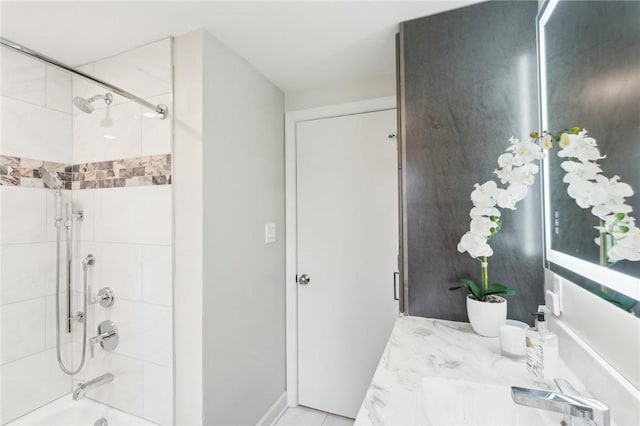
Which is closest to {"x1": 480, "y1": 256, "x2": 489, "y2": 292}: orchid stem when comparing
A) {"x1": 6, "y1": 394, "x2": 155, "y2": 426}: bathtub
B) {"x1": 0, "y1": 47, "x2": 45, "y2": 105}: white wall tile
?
{"x1": 6, "y1": 394, "x2": 155, "y2": 426}: bathtub

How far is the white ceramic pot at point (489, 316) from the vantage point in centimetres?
105

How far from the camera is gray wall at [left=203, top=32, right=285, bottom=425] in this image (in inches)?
55.1

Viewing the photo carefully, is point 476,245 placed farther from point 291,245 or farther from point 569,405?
point 291,245

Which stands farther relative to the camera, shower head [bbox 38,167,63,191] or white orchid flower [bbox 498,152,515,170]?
shower head [bbox 38,167,63,191]

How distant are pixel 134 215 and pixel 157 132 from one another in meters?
0.45

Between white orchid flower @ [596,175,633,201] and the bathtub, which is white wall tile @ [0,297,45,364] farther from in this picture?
white orchid flower @ [596,175,633,201]

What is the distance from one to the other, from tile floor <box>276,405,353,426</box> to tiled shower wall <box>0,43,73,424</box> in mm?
1345

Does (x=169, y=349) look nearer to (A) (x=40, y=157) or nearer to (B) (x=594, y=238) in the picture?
(A) (x=40, y=157)

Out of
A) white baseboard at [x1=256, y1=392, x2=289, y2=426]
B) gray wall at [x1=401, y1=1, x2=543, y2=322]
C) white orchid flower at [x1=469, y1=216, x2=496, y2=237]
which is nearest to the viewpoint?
white orchid flower at [x1=469, y1=216, x2=496, y2=237]

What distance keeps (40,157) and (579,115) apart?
2413mm

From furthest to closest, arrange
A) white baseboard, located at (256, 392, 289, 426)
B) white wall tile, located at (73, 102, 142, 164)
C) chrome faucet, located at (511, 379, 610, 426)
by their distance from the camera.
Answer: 1. white baseboard, located at (256, 392, 289, 426)
2. white wall tile, located at (73, 102, 142, 164)
3. chrome faucet, located at (511, 379, 610, 426)

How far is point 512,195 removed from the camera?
0.97 meters

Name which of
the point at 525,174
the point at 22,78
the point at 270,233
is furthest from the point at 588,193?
the point at 22,78

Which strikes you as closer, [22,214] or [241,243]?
[22,214]
